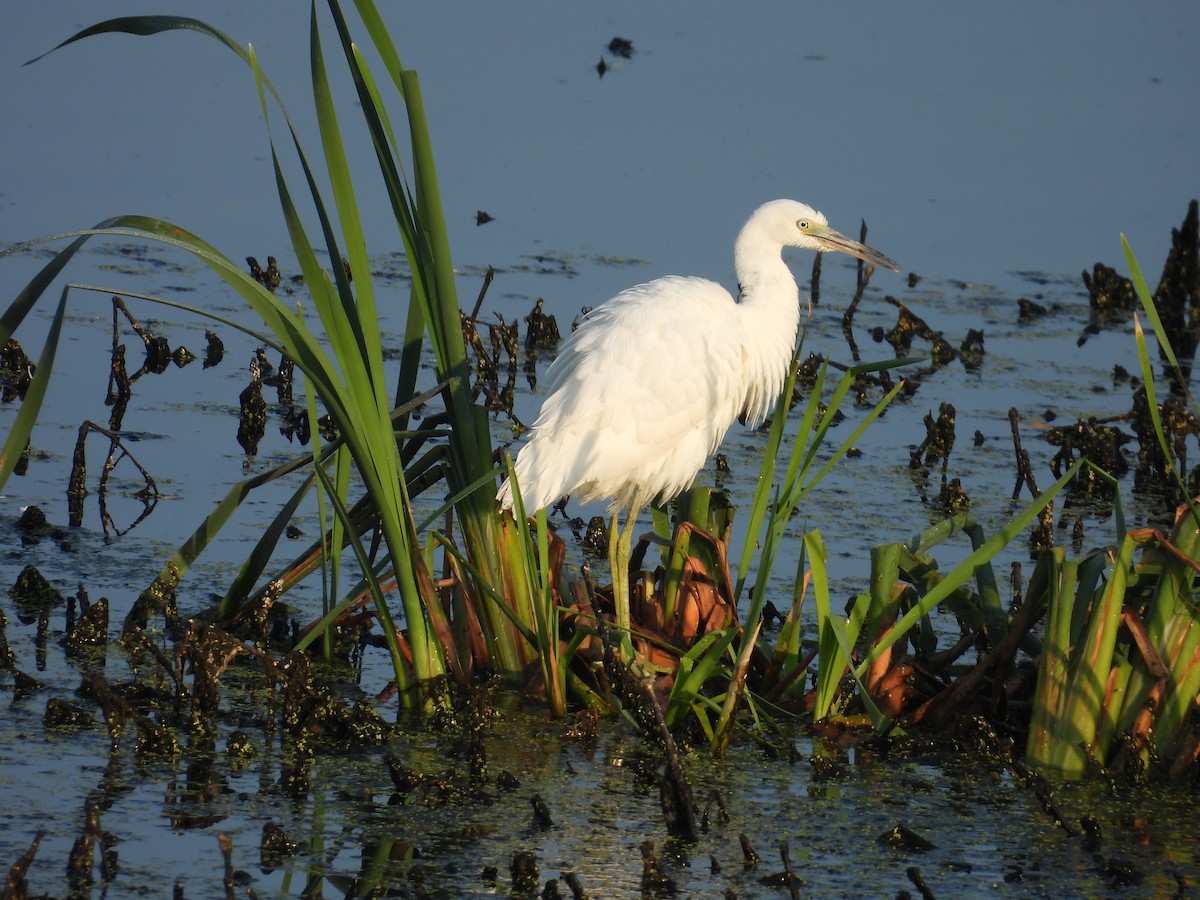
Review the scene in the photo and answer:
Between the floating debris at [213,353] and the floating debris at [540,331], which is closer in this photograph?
the floating debris at [213,353]

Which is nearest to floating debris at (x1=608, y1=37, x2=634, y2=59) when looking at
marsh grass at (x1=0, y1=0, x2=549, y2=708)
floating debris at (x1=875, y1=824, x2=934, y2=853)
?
marsh grass at (x1=0, y1=0, x2=549, y2=708)

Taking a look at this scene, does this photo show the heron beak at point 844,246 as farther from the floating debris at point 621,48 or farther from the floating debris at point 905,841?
the floating debris at point 621,48

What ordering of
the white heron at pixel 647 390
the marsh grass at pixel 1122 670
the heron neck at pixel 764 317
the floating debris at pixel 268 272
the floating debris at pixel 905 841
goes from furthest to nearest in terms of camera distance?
1. the floating debris at pixel 268 272
2. the heron neck at pixel 764 317
3. the white heron at pixel 647 390
4. the marsh grass at pixel 1122 670
5. the floating debris at pixel 905 841

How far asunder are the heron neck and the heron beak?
0.84 ft

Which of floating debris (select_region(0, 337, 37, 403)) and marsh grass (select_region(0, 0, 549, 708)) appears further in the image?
floating debris (select_region(0, 337, 37, 403))

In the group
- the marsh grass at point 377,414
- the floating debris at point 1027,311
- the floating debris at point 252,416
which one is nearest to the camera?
the marsh grass at point 377,414

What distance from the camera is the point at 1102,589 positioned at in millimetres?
4055

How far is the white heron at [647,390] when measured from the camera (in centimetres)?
500

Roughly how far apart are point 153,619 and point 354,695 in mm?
834

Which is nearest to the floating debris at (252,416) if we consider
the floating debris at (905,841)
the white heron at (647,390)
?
the white heron at (647,390)

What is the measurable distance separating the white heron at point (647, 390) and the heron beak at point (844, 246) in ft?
1.48

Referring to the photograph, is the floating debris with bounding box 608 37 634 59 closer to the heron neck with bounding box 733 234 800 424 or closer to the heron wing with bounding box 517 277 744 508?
the heron neck with bounding box 733 234 800 424

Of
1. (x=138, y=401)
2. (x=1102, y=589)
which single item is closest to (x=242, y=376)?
(x=138, y=401)

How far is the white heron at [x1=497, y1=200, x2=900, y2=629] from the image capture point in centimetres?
500
